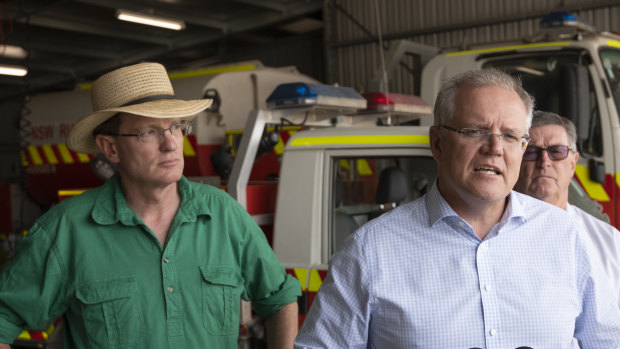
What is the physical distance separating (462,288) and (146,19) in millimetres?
9344

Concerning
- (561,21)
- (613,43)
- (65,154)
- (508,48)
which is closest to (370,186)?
(508,48)

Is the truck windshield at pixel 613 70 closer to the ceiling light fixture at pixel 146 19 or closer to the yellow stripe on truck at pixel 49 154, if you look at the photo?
the yellow stripe on truck at pixel 49 154

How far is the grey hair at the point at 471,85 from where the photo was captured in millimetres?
2004

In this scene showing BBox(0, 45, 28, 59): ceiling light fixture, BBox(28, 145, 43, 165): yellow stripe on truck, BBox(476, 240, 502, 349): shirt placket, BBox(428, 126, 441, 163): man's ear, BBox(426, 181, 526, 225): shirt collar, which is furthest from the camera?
BBox(0, 45, 28, 59): ceiling light fixture

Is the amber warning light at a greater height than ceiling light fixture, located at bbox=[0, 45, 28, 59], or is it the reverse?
ceiling light fixture, located at bbox=[0, 45, 28, 59]

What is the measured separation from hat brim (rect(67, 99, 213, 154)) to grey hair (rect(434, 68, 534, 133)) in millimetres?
883

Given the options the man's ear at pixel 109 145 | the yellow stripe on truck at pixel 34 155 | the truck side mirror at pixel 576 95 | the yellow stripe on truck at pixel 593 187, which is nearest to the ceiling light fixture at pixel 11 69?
the yellow stripe on truck at pixel 34 155

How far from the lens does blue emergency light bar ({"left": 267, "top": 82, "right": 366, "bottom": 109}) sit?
437cm

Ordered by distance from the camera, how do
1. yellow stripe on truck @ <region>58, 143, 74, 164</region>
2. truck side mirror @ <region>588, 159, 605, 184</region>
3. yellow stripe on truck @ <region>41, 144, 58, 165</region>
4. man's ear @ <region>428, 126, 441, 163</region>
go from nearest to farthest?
1. man's ear @ <region>428, 126, 441, 163</region>
2. truck side mirror @ <region>588, 159, 605, 184</region>
3. yellow stripe on truck @ <region>58, 143, 74, 164</region>
4. yellow stripe on truck @ <region>41, 144, 58, 165</region>

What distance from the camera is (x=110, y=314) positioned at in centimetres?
228

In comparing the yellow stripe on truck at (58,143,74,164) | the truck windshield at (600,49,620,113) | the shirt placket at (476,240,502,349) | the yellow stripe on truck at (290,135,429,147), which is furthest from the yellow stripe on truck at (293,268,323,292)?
the yellow stripe on truck at (58,143,74,164)

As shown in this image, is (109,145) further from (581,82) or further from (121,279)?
(581,82)

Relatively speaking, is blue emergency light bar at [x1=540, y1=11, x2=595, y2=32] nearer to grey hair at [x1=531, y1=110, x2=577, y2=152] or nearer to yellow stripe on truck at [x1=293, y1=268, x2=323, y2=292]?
grey hair at [x1=531, y1=110, x2=577, y2=152]

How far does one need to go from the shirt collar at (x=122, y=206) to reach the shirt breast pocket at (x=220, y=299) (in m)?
0.20
